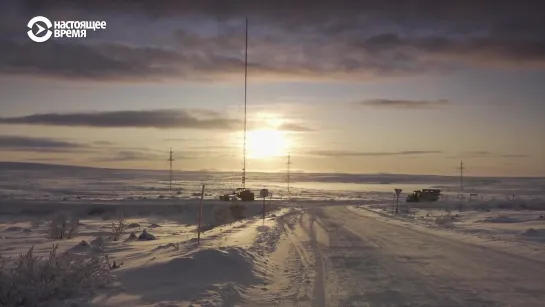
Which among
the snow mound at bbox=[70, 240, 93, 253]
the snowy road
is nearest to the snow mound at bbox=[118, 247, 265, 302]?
the snowy road

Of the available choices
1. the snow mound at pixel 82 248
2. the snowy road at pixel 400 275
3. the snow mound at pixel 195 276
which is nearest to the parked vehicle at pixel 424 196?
the snowy road at pixel 400 275

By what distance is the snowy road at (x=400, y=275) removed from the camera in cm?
1018

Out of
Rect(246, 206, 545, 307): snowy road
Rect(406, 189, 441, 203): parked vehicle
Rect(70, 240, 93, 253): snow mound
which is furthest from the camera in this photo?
A: Rect(406, 189, 441, 203): parked vehicle

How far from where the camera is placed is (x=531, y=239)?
2278 centimetres

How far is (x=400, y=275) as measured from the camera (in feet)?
42.6

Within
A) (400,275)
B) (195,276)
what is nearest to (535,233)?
(400,275)

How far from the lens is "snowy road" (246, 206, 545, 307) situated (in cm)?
1018

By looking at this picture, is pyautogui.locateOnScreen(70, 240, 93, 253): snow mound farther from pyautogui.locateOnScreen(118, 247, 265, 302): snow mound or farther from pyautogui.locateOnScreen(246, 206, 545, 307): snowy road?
pyautogui.locateOnScreen(246, 206, 545, 307): snowy road

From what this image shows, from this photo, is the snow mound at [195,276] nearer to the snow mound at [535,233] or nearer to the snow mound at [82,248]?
the snow mound at [82,248]

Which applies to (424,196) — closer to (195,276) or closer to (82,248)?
(82,248)

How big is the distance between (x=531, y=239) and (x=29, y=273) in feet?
64.5

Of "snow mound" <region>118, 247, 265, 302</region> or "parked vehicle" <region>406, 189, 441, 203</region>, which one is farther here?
"parked vehicle" <region>406, 189, 441, 203</region>

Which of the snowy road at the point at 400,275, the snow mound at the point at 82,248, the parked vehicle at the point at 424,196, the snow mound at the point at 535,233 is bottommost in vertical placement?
the snow mound at the point at 82,248

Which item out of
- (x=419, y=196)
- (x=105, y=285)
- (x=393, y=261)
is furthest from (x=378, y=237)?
(x=419, y=196)
